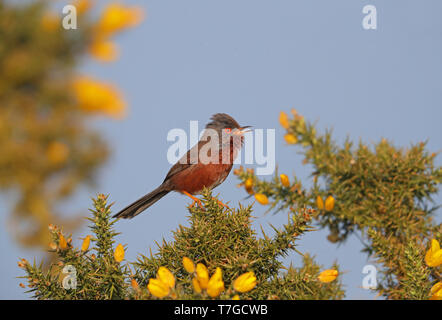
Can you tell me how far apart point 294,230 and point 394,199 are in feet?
4.57

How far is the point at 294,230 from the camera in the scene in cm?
225

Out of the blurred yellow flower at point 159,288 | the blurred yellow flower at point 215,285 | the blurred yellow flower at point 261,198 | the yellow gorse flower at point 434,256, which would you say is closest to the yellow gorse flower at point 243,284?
the blurred yellow flower at point 215,285

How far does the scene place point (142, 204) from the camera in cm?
408

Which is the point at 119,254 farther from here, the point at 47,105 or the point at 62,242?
the point at 47,105

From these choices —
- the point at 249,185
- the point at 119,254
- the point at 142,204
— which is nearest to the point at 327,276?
the point at 119,254

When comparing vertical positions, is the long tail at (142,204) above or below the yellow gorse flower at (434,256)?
above

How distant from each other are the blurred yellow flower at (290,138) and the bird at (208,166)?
18.0 inches

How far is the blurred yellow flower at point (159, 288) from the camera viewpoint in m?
1.84

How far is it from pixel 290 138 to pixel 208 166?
80 centimetres

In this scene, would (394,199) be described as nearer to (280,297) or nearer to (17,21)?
(280,297)

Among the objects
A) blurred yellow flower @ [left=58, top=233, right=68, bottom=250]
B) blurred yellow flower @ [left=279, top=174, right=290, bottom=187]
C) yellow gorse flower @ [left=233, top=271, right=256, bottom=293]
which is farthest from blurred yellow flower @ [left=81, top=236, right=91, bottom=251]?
blurred yellow flower @ [left=279, top=174, right=290, bottom=187]

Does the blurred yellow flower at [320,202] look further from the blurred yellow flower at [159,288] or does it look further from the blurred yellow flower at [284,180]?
the blurred yellow flower at [159,288]

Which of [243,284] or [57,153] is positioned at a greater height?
[57,153]
